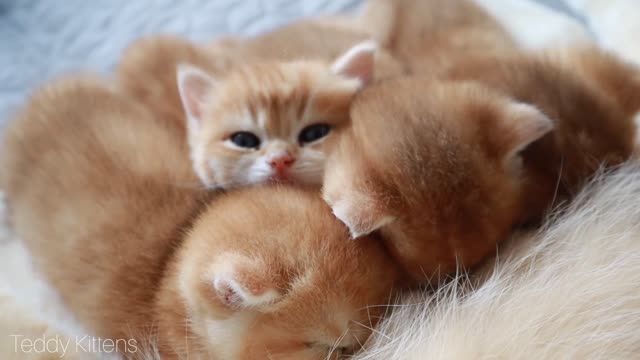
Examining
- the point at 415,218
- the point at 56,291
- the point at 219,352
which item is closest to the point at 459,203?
the point at 415,218

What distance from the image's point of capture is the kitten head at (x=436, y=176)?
74 cm

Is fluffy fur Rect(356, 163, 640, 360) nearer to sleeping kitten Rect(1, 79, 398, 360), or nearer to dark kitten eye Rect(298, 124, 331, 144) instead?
sleeping kitten Rect(1, 79, 398, 360)

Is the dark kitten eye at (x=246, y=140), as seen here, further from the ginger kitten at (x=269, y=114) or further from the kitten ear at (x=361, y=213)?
the kitten ear at (x=361, y=213)

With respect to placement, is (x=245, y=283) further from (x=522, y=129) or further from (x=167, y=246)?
(x=522, y=129)

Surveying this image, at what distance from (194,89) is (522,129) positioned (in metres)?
0.48

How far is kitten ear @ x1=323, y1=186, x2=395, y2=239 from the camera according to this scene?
2.39 ft

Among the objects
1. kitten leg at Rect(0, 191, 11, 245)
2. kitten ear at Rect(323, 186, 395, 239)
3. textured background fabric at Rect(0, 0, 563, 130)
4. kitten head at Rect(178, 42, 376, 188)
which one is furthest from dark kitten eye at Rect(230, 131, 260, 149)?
textured background fabric at Rect(0, 0, 563, 130)

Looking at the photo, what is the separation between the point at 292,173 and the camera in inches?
35.5

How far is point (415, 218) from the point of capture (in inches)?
29.6

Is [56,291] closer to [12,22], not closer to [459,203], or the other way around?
[459,203]

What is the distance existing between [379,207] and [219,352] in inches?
9.4

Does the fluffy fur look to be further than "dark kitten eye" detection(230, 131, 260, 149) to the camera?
No

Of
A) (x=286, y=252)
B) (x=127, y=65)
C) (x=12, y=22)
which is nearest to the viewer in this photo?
(x=286, y=252)

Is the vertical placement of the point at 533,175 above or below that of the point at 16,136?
below
